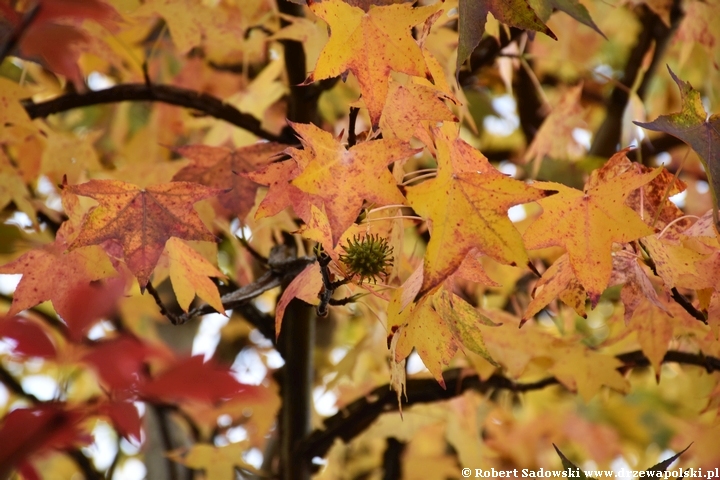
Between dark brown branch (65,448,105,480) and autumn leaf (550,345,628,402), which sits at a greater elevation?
autumn leaf (550,345,628,402)

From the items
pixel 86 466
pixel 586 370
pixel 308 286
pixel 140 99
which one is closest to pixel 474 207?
pixel 308 286

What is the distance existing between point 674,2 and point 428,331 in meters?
1.13

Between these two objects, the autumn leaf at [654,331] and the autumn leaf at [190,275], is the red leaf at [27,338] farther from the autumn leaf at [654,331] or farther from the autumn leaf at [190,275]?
the autumn leaf at [654,331]

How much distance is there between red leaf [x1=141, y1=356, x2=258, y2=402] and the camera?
0.55 metres

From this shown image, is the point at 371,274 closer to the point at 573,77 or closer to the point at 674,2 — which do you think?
the point at 674,2

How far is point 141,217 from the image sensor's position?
0.88 metres

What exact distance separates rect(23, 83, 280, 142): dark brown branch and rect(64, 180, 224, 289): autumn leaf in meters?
0.39

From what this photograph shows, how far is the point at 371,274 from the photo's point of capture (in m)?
0.88

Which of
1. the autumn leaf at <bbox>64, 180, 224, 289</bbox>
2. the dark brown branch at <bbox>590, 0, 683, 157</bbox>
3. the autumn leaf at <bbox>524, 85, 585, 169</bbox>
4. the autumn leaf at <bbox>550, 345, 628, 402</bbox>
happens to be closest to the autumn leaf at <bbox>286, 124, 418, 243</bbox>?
the autumn leaf at <bbox>64, 180, 224, 289</bbox>

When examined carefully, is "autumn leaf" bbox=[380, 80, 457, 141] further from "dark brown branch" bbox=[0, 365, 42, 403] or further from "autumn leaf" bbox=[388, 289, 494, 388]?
"dark brown branch" bbox=[0, 365, 42, 403]

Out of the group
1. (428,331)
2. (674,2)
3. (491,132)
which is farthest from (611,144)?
(428,331)

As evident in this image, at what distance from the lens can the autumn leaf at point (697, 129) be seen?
795mm

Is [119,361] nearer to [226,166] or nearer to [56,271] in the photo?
[56,271]

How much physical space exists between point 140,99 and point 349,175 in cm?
63
